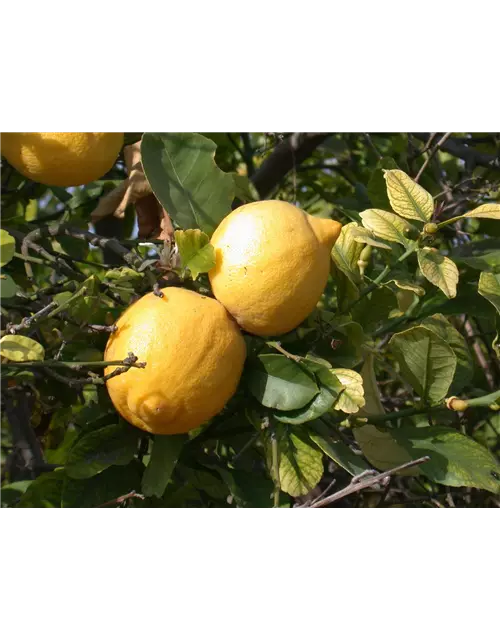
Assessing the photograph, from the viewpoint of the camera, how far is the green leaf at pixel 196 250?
863 millimetres

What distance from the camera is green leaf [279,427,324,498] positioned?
0.94 meters

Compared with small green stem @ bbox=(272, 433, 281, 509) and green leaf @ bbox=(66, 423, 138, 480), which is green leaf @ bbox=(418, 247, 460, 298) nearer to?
small green stem @ bbox=(272, 433, 281, 509)

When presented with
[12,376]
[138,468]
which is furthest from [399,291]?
[12,376]

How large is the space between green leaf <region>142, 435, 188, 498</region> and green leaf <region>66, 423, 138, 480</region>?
3 cm

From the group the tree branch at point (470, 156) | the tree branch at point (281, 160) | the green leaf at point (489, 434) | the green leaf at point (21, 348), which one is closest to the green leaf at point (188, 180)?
the green leaf at point (21, 348)

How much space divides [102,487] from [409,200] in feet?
1.68

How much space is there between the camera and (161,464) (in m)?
0.94

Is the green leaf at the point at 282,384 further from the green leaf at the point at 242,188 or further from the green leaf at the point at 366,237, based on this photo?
the green leaf at the point at 242,188

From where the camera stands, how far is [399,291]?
1132 millimetres

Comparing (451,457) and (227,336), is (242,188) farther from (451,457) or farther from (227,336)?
(451,457)

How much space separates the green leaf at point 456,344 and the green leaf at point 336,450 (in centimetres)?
19

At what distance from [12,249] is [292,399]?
1.19 ft

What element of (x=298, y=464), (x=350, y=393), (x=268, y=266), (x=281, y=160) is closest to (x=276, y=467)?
(x=298, y=464)

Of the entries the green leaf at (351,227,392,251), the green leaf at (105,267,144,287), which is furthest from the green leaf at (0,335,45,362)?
the green leaf at (351,227,392,251)
